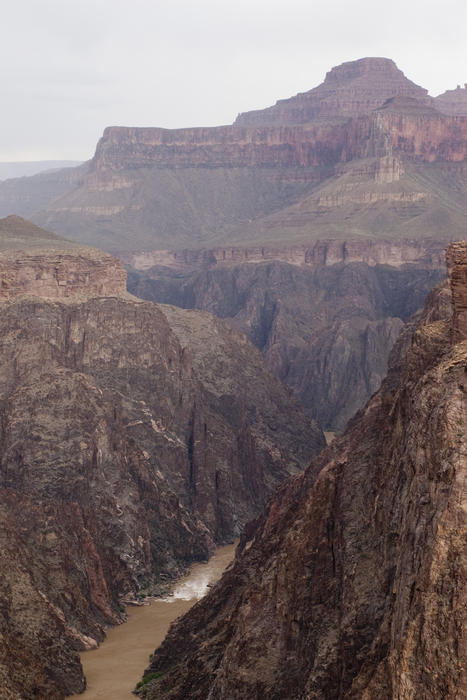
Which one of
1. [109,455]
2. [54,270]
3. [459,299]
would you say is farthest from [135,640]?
[54,270]

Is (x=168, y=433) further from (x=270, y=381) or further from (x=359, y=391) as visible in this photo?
(x=359, y=391)

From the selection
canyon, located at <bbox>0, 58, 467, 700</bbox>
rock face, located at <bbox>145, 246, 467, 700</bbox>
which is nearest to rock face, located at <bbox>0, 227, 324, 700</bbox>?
canyon, located at <bbox>0, 58, 467, 700</bbox>

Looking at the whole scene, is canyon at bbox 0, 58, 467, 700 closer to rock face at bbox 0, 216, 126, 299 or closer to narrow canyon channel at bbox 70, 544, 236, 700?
rock face at bbox 0, 216, 126, 299

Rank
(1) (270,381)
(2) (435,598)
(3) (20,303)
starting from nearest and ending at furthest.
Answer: (2) (435,598) < (3) (20,303) < (1) (270,381)

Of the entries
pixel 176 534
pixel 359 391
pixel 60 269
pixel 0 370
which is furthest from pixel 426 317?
pixel 359 391

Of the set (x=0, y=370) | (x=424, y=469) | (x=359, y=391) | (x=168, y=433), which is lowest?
(x=359, y=391)

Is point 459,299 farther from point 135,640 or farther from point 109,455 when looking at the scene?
point 109,455

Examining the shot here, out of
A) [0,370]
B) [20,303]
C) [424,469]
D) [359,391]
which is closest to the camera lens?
[424,469]
